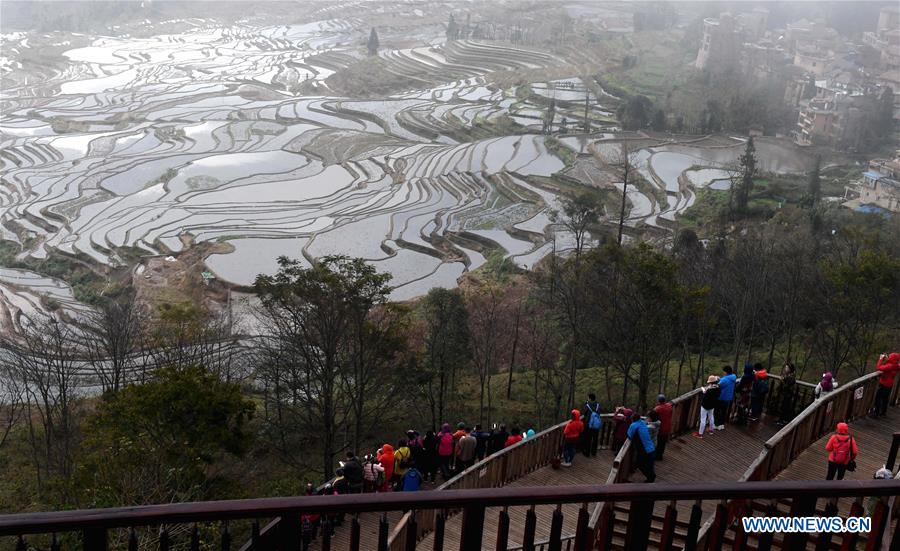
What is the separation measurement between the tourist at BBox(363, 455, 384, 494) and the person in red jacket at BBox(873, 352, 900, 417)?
236 inches

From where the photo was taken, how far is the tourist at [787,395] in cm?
1064

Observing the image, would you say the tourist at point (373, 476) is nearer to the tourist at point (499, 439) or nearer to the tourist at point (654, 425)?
the tourist at point (499, 439)

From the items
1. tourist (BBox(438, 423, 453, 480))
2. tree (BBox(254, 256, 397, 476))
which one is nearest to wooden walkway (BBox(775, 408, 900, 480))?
tourist (BBox(438, 423, 453, 480))

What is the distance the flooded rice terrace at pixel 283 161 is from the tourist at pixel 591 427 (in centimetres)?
1815

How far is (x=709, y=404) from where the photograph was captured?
33.0ft

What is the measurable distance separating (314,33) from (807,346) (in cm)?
7854

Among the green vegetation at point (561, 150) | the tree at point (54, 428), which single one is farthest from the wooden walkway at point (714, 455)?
Result: the green vegetation at point (561, 150)

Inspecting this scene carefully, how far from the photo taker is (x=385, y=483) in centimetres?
993

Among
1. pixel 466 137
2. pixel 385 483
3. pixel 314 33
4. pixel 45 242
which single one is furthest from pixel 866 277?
pixel 314 33

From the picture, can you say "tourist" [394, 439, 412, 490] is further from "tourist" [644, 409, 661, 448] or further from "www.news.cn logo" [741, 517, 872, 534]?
"www.news.cn logo" [741, 517, 872, 534]

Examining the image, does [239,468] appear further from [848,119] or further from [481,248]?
[848,119]

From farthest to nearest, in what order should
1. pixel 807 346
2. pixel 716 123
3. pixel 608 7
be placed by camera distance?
pixel 608 7, pixel 716 123, pixel 807 346

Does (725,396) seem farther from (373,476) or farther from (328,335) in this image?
(328,335)

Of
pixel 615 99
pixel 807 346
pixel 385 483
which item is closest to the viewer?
pixel 385 483
